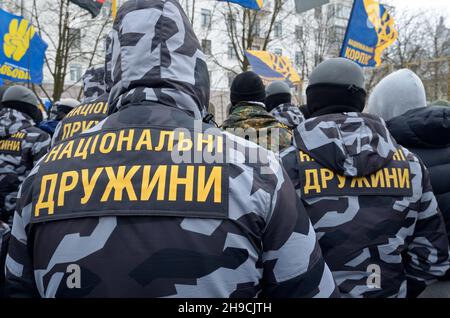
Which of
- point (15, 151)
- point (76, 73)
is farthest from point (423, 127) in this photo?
point (76, 73)

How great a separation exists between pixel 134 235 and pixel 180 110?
484mm

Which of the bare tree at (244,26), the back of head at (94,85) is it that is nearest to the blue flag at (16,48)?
the back of head at (94,85)

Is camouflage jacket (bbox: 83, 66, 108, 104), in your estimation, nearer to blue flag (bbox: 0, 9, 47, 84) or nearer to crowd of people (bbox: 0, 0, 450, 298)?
crowd of people (bbox: 0, 0, 450, 298)

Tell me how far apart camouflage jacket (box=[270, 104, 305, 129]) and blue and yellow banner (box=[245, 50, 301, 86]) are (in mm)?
5452

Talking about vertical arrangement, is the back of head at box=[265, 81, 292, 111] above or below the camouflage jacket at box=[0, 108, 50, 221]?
above

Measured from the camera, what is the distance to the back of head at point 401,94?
9.35ft

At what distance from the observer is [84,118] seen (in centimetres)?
318

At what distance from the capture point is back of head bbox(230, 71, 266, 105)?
3.80 meters

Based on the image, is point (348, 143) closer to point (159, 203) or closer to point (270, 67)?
point (159, 203)

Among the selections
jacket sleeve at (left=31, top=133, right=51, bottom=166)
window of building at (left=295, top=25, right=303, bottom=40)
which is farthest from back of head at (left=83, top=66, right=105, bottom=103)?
window of building at (left=295, top=25, right=303, bottom=40)

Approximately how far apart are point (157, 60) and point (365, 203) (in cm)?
129

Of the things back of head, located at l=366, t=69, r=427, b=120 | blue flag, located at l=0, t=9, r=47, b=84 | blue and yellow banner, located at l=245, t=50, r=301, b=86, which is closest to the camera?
back of head, located at l=366, t=69, r=427, b=120

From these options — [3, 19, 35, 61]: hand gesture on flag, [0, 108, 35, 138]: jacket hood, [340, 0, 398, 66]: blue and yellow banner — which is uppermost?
[3, 19, 35, 61]: hand gesture on flag

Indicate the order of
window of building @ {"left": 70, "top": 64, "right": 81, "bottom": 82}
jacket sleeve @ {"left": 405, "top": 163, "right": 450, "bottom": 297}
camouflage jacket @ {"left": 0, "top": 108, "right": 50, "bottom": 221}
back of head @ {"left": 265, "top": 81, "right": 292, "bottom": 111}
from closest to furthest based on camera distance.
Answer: jacket sleeve @ {"left": 405, "top": 163, "right": 450, "bottom": 297}
camouflage jacket @ {"left": 0, "top": 108, "right": 50, "bottom": 221}
back of head @ {"left": 265, "top": 81, "right": 292, "bottom": 111}
window of building @ {"left": 70, "top": 64, "right": 81, "bottom": 82}
